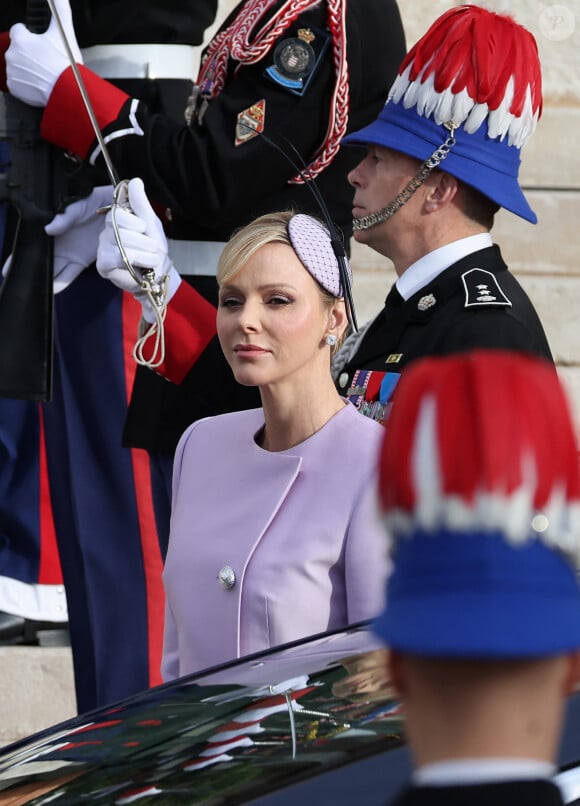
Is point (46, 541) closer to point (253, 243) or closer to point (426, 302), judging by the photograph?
point (426, 302)

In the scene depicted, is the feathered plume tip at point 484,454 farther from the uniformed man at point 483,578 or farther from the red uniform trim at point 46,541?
the red uniform trim at point 46,541

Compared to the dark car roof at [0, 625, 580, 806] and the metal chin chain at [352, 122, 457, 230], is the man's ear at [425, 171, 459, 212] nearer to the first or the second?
the metal chin chain at [352, 122, 457, 230]

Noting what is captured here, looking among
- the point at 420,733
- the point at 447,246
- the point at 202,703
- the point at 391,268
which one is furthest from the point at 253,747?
the point at 391,268

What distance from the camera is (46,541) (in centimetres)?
445

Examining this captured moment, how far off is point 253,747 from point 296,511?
0.75m

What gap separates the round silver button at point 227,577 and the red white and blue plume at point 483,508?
4.33 ft

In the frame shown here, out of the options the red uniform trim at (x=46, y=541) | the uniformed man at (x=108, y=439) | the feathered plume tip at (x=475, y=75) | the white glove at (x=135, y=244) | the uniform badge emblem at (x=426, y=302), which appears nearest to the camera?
the uniform badge emblem at (x=426, y=302)

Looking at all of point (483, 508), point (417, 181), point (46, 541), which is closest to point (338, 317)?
point (417, 181)

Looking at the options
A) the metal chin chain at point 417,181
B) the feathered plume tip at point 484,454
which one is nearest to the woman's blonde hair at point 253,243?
the metal chin chain at point 417,181

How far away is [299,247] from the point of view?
2.55 m

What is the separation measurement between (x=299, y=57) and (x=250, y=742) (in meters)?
2.00

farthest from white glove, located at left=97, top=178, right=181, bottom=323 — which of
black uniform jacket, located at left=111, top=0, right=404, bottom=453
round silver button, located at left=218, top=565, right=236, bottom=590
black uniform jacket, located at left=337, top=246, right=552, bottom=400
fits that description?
round silver button, located at left=218, top=565, right=236, bottom=590

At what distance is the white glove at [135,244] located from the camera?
326 cm

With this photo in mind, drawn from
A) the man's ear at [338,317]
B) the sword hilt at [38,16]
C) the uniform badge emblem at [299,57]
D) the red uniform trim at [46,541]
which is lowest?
the red uniform trim at [46,541]
